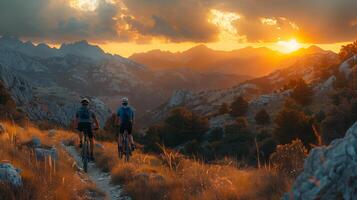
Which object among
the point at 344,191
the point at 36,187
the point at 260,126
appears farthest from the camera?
the point at 260,126

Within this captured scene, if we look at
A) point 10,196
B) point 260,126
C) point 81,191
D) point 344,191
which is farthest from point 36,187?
point 260,126

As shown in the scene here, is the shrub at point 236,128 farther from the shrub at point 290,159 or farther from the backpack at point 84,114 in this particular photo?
the shrub at point 290,159

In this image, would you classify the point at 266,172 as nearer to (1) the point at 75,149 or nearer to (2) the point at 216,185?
(2) the point at 216,185

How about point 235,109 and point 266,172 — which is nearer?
point 266,172

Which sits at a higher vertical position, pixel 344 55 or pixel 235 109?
pixel 344 55

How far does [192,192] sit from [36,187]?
326cm

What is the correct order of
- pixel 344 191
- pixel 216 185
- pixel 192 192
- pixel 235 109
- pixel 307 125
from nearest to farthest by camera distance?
pixel 344 191 < pixel 216 185 < pixel 192 192 < pixel 307 125 < pixel 235 109

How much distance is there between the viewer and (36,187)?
323 inches

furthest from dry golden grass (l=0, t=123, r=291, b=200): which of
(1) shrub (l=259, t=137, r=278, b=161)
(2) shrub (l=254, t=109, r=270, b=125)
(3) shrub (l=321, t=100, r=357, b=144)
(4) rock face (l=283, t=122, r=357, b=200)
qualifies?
(2) shrub (l=254, t=109, r=270, b=125)

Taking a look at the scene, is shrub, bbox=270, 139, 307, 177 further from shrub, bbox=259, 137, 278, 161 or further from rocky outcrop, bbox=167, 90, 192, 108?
rocky outcrop, bbox=167, 90, 192, 108

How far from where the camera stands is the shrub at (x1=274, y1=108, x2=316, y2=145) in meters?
38.9

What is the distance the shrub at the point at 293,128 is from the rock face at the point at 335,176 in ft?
112

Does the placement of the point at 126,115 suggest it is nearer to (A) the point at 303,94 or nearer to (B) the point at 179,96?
(A) the point at 303,94

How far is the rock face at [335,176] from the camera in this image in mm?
4594
